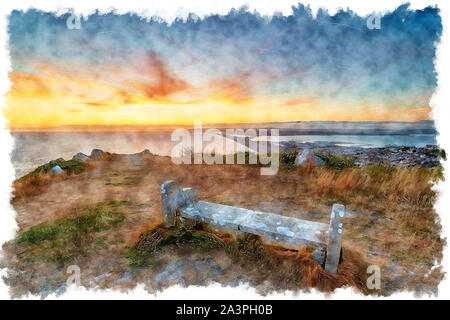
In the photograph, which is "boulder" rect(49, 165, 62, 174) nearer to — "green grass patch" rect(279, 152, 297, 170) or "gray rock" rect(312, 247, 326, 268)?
"green grass patch" rect(279, 152, 297, 170)

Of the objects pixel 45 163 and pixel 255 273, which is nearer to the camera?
Answer: pixel 255 273

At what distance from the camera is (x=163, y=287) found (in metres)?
3.27

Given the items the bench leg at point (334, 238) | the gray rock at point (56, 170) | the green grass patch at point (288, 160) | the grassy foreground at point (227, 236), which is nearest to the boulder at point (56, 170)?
the gray rock at point (56, 170)

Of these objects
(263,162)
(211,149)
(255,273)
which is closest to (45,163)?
(211,149)

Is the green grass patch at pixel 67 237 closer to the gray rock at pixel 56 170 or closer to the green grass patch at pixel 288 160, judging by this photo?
the gray rock at pixel 56 170

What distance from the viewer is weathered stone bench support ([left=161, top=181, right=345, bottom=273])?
10.5 feet

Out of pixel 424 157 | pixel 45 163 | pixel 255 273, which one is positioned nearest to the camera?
pixel 255 273

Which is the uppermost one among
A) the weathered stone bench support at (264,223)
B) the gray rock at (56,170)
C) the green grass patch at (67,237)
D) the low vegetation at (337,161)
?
the low vegetation at (337,161)

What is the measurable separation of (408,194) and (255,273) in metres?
5.84

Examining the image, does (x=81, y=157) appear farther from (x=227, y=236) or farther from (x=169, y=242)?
(x=227, y=236)

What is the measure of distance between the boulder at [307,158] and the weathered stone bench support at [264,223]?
245 inches

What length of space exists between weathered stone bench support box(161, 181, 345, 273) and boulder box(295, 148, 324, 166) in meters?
6.21

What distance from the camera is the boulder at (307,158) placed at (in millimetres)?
→ 9680

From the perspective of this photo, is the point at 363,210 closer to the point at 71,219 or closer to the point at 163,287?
the point at 163,287
